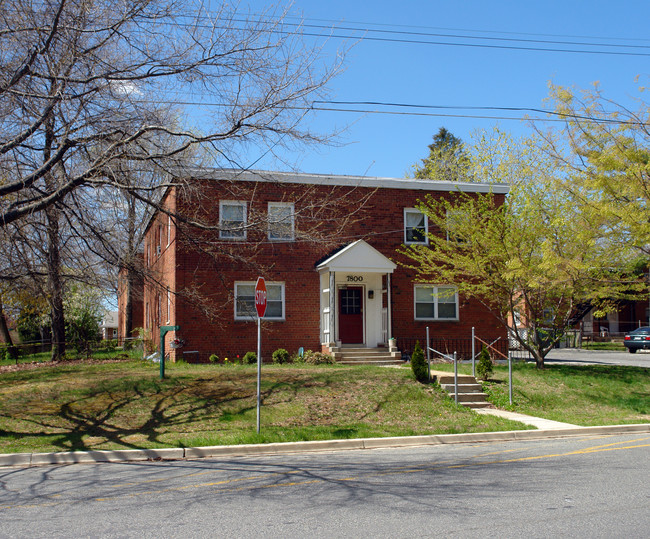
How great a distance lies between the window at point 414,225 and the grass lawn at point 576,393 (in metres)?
5.91

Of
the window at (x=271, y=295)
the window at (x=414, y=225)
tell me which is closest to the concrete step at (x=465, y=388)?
the window at (x=271, y=295)

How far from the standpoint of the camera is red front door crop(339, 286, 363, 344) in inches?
889

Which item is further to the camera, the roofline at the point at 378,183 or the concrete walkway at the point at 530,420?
the roofline at the point at 378,183

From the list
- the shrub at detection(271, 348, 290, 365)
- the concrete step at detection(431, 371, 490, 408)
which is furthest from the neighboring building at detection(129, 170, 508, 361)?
the concrete step at detection(431, 371, 490, 408)

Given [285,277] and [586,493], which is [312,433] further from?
[285,277]

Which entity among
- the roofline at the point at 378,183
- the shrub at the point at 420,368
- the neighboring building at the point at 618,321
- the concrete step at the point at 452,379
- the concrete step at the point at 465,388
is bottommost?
the concrete step at the point at 465,388

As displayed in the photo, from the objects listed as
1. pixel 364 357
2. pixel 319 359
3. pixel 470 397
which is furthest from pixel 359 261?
pixel 470 397

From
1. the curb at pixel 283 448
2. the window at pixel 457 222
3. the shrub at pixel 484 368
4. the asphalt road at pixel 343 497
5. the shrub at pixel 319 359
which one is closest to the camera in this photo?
the asphalt road at pixel 343 497

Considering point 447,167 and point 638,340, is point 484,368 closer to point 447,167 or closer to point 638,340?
point 638,340

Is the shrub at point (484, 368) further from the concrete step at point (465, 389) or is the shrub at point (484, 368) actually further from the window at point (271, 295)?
the window at point (271, 295)

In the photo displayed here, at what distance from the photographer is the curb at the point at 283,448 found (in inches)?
404

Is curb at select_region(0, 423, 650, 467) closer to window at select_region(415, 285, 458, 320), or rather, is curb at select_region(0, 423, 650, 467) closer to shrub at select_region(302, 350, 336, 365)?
shrub at select_region(302, 350, 336, 365)

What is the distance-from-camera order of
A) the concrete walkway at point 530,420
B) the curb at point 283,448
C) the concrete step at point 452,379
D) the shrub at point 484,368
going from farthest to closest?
the shrub at point 484,368
the concrete step at point 452,379
the concrete walkway at point 530,420
the curb at point 283,448

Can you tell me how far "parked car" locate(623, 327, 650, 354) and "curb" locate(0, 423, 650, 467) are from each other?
25773mm
